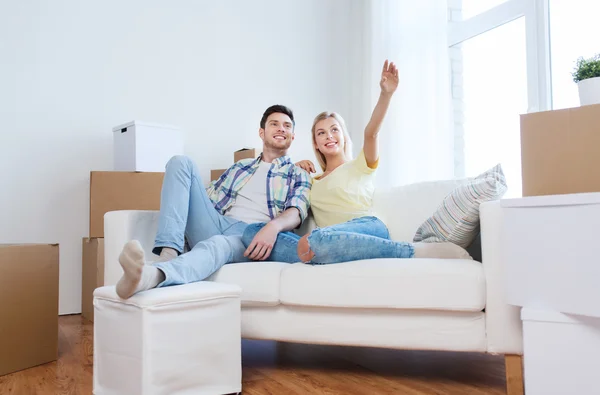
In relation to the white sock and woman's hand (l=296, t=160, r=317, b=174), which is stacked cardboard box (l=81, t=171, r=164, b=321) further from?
the white sock

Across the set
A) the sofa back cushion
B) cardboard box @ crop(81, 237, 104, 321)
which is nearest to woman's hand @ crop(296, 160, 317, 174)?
the sofa back cushion

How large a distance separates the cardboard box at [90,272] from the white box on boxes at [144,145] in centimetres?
44

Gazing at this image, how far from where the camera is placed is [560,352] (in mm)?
1331

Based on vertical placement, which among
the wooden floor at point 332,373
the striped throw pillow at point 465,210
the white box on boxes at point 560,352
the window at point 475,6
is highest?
the window at point 475,6

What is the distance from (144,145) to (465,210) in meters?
1.86

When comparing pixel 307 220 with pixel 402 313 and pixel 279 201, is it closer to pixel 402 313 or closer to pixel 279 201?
pixel 279 201

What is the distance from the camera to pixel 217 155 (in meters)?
3.64

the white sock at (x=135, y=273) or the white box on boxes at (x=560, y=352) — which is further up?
the white sock at (x=135, y=273)

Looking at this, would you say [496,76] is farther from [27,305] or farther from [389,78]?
[27,305]

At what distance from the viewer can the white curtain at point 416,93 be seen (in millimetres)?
3248

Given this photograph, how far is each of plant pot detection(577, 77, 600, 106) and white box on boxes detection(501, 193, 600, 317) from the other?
39 centimetres

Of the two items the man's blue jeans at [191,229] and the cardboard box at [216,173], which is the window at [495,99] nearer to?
the cardboard box at [216,173]

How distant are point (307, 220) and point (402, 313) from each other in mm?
810

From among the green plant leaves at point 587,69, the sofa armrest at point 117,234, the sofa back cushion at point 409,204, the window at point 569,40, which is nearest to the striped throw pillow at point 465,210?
the sofa back cushion at point 409,204
